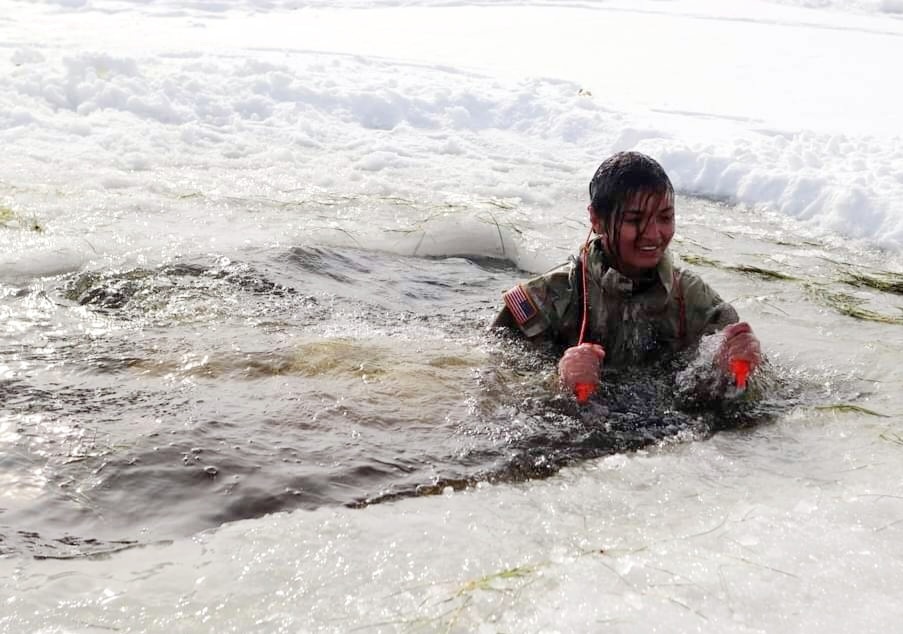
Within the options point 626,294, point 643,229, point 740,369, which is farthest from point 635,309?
point 740,369

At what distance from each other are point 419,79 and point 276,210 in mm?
4750

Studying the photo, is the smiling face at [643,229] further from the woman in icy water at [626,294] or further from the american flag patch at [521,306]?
the american flag patch at [521,306]

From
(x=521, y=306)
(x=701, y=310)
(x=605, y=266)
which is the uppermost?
(x=605, y=266)

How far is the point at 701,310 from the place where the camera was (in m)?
3.88

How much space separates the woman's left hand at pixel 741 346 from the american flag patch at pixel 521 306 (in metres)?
0.92

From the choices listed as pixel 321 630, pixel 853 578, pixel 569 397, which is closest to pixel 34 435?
pixel 321 630

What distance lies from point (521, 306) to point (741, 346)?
107cm

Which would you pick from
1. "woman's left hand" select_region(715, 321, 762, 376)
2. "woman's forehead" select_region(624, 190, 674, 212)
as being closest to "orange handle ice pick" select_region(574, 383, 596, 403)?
"woman's left hand" select_region(715, 321, 762, 376)

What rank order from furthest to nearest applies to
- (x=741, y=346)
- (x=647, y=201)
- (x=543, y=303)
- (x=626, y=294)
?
1. (x=543, y=303)
2. (x=626, y=294)
3. (x=647, y=201)
4. (x=741, y=346)

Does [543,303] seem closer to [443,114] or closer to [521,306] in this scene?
[521,306]

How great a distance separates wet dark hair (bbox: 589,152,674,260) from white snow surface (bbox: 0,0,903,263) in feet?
9.49

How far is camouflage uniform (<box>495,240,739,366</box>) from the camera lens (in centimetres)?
385

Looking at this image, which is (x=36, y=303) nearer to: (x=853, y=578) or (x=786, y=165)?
(x=853, y=578)

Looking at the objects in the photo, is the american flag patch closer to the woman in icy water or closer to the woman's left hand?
the woman in icy water
